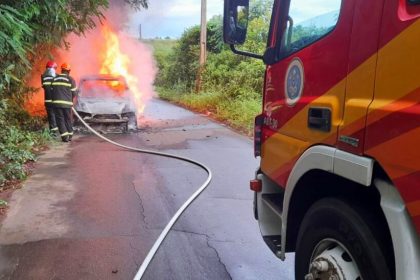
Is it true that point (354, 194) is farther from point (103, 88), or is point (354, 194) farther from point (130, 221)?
point (103, 88)

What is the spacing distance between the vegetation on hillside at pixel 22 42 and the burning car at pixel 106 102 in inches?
56.4

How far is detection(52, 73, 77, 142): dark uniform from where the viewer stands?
11.6 meters

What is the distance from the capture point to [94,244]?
478 centimetres

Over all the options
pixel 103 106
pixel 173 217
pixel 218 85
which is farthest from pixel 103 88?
pixel 173 217

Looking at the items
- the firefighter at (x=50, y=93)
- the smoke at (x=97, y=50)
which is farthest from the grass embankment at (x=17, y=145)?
the smoke at (x=97, y=50)

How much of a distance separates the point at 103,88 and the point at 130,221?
9034 millimetres

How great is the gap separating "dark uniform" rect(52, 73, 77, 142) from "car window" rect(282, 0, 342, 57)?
9.43 metres

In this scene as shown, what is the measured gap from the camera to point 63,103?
11.6 m

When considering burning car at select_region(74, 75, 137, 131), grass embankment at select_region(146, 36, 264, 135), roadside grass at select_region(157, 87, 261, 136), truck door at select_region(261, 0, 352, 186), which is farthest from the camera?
A: grass embankment at select_region(146, 36, 264, 135)

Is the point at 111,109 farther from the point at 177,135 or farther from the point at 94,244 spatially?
the point at 94,244

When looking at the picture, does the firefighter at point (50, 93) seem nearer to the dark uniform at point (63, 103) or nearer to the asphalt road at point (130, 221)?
the dark uniform at point (63, 103)

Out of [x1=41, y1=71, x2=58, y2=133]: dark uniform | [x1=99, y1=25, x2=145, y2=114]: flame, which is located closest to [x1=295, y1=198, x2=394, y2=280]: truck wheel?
[x1=41, y1=71, x2=58, y2=133]: dark uniform

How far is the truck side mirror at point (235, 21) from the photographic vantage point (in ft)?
10.8

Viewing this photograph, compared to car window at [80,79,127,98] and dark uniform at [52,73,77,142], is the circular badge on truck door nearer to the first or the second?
dark uniform at [52,73,77,142]
